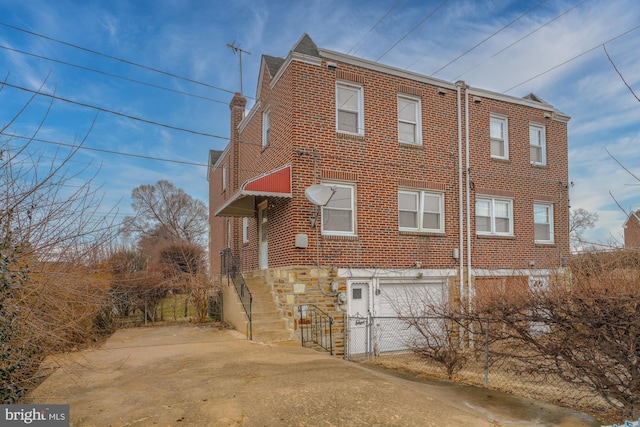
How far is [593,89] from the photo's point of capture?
8.54 meters

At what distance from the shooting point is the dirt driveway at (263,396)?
495 centimetres

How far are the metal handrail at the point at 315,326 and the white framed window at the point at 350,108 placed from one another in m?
5.10

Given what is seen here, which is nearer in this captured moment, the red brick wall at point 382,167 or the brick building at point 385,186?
Answer: the brick building at point 385,186

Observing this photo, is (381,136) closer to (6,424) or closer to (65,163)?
(65,163)

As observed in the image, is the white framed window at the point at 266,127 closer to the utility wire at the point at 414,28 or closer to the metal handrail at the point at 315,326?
the utility wire at the point at 414,28

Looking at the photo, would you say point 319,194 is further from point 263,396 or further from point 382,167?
point 263,396


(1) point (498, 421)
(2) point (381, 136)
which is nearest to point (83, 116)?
(2) point (381, 136)

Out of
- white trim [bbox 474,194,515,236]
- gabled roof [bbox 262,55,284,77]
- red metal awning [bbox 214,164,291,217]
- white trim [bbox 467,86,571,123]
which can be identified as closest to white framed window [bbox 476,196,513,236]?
white trim [bbox 474,194,515,236]

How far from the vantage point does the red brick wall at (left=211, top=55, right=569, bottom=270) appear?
11141 mm

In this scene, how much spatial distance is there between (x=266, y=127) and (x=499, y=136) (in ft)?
26.5

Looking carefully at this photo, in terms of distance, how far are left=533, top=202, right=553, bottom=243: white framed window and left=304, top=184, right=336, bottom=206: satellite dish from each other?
28.0ft

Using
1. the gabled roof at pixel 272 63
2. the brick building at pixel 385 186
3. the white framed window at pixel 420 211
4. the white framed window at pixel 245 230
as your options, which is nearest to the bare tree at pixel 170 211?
the white framed window at pixel 245 230

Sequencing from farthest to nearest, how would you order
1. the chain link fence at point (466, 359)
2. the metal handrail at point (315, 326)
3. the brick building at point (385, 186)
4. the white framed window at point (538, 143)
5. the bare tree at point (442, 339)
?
1. the white framed window at point (538, 143)
2. the brick building at point (385, 186)
3. the metal handrail at point (315, 326)
4. the bare tree at point (442, 339)
5. the chain link fence at point (466, 359)

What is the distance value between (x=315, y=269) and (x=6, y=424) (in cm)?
706
